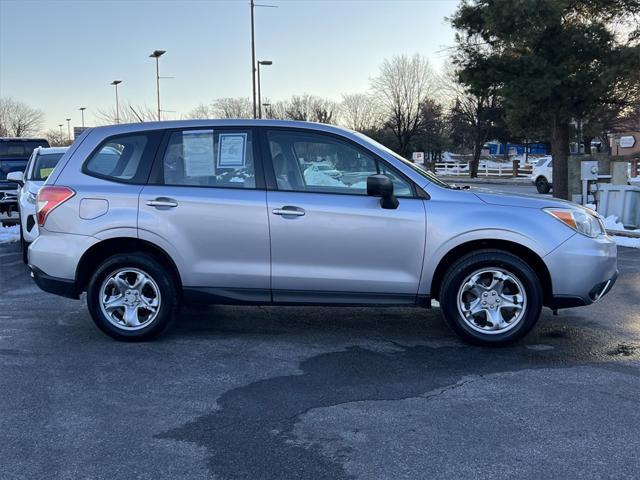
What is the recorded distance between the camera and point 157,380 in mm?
4508

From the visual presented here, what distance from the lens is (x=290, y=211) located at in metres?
5.11

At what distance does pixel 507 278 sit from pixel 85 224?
3.51 metres

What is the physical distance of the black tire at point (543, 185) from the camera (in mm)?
25438

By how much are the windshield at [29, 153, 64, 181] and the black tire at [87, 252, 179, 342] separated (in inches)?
222

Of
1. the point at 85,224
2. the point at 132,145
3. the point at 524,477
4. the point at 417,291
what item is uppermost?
the point at 132,145

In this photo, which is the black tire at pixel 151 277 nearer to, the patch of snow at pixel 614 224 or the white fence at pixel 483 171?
the patch of snow at pixel 614 224

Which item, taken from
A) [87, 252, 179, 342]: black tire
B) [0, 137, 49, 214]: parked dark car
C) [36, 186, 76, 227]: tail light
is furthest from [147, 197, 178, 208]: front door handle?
[0, 137, 49, 214]: parked dark car

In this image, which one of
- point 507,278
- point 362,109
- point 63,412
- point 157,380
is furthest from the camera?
point 362,109

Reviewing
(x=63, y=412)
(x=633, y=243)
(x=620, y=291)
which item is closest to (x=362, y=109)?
(x=633, y=243)

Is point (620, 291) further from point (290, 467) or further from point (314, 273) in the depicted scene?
point (290, 467)

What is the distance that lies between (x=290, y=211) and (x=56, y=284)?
2103mm

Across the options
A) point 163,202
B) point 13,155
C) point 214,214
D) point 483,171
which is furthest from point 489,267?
point 483,171

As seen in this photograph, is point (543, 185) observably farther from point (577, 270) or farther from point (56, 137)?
point (56, 137)

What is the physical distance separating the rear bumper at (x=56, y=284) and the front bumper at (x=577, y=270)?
12.9 ft
